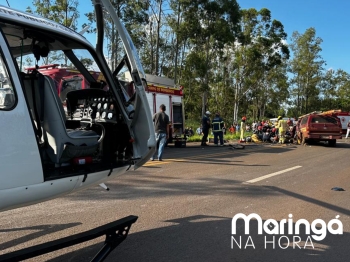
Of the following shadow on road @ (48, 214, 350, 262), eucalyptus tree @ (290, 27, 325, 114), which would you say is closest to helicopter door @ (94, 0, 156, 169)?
shadow on road @ (48, 214, 350, 262)

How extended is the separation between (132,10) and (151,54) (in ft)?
19.2

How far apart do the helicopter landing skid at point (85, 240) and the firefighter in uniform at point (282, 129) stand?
1849 centimetres

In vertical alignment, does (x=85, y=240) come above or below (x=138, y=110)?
below

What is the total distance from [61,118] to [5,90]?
0.70 m

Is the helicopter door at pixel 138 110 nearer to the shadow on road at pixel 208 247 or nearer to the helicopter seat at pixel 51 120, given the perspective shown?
Result: the helicopter seat at pixel 51 120

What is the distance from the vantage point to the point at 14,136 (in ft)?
8.46

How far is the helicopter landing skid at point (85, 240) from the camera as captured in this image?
257 centimetres

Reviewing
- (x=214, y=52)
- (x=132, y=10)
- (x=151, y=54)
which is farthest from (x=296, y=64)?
(x=132, y=10)

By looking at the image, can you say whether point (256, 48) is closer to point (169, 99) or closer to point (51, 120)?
point (169, 99)

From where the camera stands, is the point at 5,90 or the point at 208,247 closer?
the point at 5,90

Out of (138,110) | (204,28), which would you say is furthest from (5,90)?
(204,28)

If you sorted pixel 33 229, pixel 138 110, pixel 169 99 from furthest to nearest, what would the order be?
pixel 169 99 < pixel 33 229 < pixel 138 110

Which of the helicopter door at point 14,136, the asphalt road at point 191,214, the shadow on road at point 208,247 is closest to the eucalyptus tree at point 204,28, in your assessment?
the asphalt road at point 191,214

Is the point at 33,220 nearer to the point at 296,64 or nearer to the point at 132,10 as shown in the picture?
the point at 132,10
